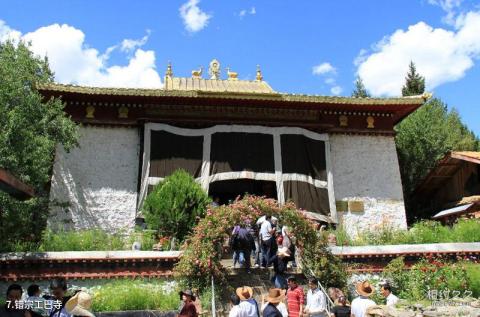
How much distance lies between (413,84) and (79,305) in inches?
1258

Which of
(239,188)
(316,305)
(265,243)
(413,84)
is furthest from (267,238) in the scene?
(413,84)

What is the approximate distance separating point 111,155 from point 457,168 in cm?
1388

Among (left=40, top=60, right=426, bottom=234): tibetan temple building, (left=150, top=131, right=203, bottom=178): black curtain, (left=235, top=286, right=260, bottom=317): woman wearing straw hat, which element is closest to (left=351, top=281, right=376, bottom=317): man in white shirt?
(left=235, top=286, right=260, bottom=317): woman wearing straw hat

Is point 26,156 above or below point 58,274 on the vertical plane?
above

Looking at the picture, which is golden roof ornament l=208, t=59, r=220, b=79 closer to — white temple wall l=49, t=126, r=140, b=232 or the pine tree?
white temple wall l=49, t=126, r=140, b=232

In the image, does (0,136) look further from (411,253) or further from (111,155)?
(411,253)

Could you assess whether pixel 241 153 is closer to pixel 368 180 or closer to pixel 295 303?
pixel 368 180

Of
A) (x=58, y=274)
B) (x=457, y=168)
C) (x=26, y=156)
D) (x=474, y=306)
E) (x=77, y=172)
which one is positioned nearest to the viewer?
(x=474, y=306)

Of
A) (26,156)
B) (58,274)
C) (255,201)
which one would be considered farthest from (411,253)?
(26,156)

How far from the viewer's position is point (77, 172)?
16.1m

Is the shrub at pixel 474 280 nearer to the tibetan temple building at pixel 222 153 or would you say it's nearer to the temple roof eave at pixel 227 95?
the tibetan temple building at pixel 222 153

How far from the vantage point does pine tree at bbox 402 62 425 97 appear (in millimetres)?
32625

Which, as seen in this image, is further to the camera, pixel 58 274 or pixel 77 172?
pixel 77 172

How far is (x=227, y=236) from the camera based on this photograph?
421 inches
